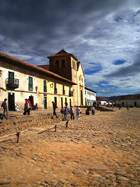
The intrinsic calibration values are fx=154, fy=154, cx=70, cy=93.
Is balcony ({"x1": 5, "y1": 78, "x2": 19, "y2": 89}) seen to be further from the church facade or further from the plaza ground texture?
the plaza ground texture

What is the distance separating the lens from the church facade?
1783cm

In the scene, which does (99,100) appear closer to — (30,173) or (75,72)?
(75,72)

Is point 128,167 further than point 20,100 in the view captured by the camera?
No

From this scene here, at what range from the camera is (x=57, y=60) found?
37156mm

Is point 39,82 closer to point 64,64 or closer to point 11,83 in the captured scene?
point 11,83

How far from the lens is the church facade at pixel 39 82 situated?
17.8m

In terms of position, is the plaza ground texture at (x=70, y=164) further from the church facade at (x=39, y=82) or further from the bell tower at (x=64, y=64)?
the bell tower at (x=64, y=64)

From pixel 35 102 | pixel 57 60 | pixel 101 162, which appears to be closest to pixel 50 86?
pixel 35 102

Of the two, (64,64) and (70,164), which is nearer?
(70,164)

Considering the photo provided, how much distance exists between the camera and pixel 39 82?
2377 centimetres

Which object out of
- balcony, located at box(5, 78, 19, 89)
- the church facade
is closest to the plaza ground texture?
balcony, located at box(5, 78, 19, 89)

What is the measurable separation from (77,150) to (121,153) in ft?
5.06

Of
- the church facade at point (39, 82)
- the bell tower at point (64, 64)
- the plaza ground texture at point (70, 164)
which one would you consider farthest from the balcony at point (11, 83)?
the bell tower at point (64, 64)

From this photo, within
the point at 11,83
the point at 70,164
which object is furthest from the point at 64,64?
the point at 70,164
